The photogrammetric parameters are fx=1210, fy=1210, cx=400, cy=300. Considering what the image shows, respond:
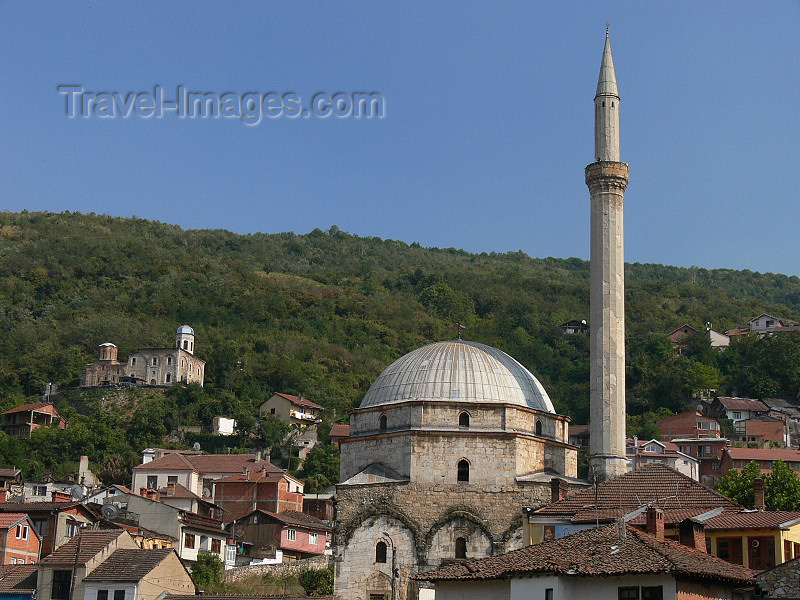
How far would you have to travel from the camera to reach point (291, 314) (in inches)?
3893

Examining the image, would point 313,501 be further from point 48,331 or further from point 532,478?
point 48,331

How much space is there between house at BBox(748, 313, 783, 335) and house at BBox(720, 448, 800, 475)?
3172cm

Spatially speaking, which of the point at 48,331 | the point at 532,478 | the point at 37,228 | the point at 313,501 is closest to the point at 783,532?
the point at 532,478

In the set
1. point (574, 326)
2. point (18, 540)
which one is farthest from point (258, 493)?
point (574, 326)

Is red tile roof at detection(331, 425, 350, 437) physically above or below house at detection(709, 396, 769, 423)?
below

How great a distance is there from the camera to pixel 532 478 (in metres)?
32.0

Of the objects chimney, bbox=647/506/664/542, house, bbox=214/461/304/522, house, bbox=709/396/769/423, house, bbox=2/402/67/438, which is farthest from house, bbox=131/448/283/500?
chimney, bbox=647/506/664/542

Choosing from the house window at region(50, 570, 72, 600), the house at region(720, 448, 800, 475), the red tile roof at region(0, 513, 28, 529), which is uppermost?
the house at region(720, 448, 800, 475)

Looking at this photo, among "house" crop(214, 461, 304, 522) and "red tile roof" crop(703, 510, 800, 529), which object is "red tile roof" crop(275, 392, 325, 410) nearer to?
"house" crop(214, 461, 304, 522)

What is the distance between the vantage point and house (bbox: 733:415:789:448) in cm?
7062

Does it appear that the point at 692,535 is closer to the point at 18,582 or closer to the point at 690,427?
the point at 18,582

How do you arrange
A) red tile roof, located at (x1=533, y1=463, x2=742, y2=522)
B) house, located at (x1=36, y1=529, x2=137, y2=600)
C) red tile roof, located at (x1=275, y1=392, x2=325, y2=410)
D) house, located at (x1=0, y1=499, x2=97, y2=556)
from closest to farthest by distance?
red tile roof, located at (x1=533, y1=463, x2=742, y2=522) → house, located at (x1=36, y1=529, x2=137, y2=600) → house, located at (x1=0, y1=499, x2=97, y2=556) → red tile roof, located at (x1=275, y1=392, x2=325, y2=410)

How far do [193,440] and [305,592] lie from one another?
136ft

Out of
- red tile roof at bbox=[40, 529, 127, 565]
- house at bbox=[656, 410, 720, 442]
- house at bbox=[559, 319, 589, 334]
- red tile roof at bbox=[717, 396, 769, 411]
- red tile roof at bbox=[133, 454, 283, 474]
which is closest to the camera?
red tile roof at bbox=[40, 529, 127, 565]
